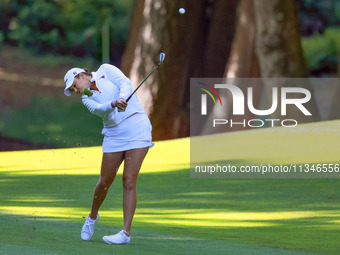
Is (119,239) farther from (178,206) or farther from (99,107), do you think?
(178,206)

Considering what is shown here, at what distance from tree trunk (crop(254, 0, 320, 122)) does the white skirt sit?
1657 centimetres

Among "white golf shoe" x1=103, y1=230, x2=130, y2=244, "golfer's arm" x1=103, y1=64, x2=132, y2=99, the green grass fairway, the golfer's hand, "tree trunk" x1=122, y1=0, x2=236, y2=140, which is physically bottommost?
"white golf shoe" x1=103, y1=230, x2=130, y2=244

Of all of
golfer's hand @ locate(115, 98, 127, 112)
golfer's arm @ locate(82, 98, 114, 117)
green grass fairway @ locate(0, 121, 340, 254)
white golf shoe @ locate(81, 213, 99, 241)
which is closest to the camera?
golfer's hand @ locate(115, 98, 127, 112)

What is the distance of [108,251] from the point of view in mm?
9086

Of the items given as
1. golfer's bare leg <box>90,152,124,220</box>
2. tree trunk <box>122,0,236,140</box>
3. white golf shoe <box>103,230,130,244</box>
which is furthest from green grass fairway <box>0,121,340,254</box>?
tree trunk <box>122,0,236,140</box>

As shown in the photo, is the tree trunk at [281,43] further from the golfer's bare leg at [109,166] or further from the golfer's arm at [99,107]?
the golfer's arm at [99,107]

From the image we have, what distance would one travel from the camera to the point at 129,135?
9492mm

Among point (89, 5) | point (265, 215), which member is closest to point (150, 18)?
point (265, 215)

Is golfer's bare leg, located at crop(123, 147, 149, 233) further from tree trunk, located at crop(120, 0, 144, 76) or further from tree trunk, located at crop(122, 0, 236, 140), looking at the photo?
tree trunk, located at crop(120, 0, 144, 76)

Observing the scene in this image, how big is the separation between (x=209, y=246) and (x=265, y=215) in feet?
12.5

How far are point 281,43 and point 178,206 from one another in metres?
12.3

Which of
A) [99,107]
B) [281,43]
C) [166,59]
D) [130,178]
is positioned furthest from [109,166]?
[166,59]

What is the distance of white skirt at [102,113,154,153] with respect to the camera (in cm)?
948

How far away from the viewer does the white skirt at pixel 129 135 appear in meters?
9.48
